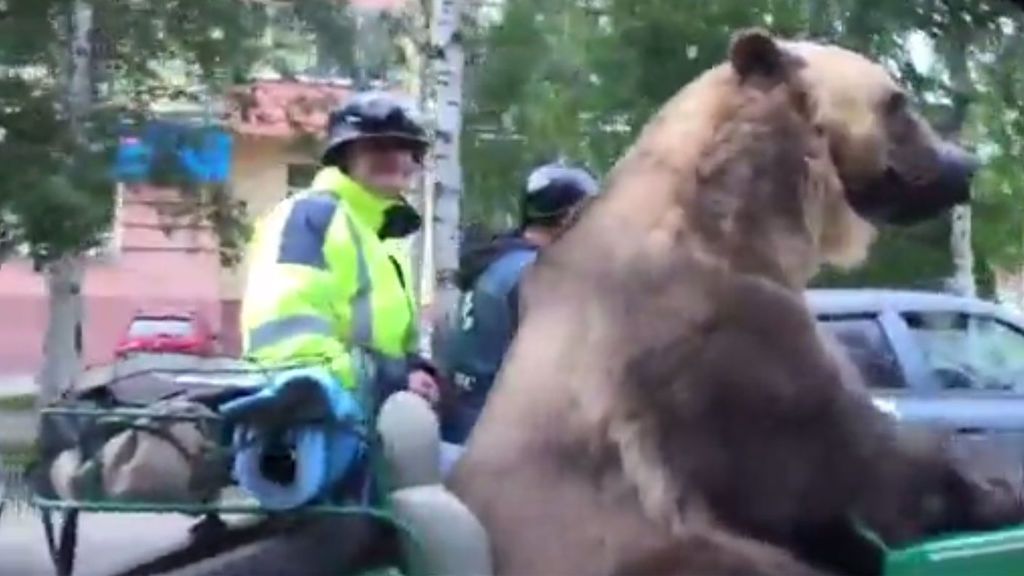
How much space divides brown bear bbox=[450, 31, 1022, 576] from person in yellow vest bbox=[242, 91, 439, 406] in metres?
0.44

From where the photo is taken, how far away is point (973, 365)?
11961 mm

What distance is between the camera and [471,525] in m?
4.06

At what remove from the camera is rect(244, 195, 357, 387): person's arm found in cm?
462

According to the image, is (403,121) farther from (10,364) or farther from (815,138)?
(10,364)

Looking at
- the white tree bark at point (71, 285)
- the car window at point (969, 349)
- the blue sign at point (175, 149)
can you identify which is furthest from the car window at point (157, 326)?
the car window at point (969, 349)

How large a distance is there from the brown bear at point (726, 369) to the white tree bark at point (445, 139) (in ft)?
23.8

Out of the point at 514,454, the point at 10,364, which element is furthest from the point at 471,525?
the point at 10,364

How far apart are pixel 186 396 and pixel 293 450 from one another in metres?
0.32

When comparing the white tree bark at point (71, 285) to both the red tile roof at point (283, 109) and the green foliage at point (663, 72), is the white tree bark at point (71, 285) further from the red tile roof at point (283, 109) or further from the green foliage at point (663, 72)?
the green foliage at point (663, 72)

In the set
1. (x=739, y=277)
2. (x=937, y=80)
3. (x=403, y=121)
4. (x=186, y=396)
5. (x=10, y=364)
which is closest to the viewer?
(x=739, y=277)

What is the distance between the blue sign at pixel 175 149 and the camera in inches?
750

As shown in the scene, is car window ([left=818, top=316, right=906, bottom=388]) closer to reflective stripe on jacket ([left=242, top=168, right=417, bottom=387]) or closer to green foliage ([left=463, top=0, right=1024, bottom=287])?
green foliage ([left=463, top=0, right=1024, bottom=287])

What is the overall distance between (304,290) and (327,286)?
0.27 feet

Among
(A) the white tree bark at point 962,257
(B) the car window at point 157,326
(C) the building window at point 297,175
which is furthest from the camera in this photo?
(B) the car window at point 157,326
